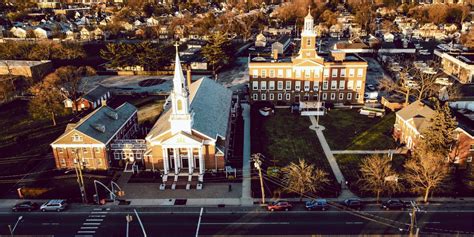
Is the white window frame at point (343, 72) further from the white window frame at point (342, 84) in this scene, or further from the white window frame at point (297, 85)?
the white window frame at point (297, 85)

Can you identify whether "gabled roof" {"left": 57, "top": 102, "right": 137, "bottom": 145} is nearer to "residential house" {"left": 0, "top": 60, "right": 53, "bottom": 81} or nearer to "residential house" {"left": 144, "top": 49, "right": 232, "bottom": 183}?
"residential house" {"left": 144, "top": 49, "right": 232, "bottom": 183}

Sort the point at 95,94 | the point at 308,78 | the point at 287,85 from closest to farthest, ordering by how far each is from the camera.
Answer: the point at 308,78 < the point at 287,85 < the point at 95,94

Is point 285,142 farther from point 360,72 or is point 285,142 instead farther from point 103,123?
point 360,72

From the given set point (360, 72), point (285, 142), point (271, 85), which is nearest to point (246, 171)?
point (285, 142)

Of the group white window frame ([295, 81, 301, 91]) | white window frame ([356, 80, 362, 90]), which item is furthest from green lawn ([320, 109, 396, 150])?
white window frame ([295, 81, 301, 91])

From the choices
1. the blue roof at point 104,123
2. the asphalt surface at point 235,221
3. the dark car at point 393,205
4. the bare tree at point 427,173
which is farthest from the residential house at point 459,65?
the blue roof at point 104,123

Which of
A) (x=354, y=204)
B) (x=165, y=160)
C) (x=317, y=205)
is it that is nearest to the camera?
(x=354, y=204)

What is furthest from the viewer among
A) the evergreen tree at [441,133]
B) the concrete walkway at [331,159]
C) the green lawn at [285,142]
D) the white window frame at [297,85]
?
the white window frame at [297,85]
